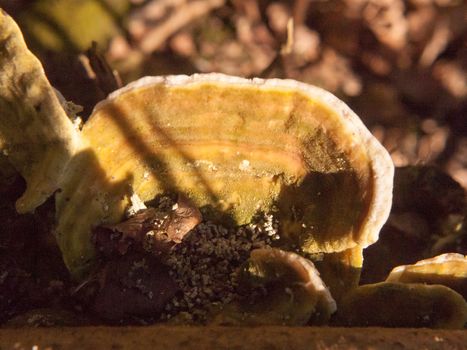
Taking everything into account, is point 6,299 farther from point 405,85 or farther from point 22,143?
point 405,85

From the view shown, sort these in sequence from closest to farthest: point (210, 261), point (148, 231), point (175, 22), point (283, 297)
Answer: point (283, 297), point (148, 231), point (210, 261), point (175, 22)

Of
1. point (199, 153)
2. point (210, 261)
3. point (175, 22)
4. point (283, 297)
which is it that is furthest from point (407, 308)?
point (175, 22)

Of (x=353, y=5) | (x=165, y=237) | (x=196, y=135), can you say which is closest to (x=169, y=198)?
(x=165, y=237)

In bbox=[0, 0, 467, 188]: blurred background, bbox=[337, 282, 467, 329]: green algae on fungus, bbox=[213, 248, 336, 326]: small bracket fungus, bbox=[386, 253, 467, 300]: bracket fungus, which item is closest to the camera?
bbox=[213, 248, 336, 326]: small bracket fungus

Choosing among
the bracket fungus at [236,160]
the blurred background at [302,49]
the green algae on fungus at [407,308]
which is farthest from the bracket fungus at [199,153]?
the blurred background at [302,49]

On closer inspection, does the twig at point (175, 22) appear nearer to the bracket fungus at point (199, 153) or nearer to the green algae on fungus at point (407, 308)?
the bracket fungus at point (199, 153)

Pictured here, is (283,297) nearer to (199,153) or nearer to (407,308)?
(407,308)

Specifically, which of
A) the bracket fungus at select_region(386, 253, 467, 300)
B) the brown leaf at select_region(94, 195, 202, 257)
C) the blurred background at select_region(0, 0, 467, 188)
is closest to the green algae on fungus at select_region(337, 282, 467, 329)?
the bracket fungus at select_region(386, 253, 467, 300)

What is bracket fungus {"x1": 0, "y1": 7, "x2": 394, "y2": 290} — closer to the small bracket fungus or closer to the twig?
the small bracket fungus
